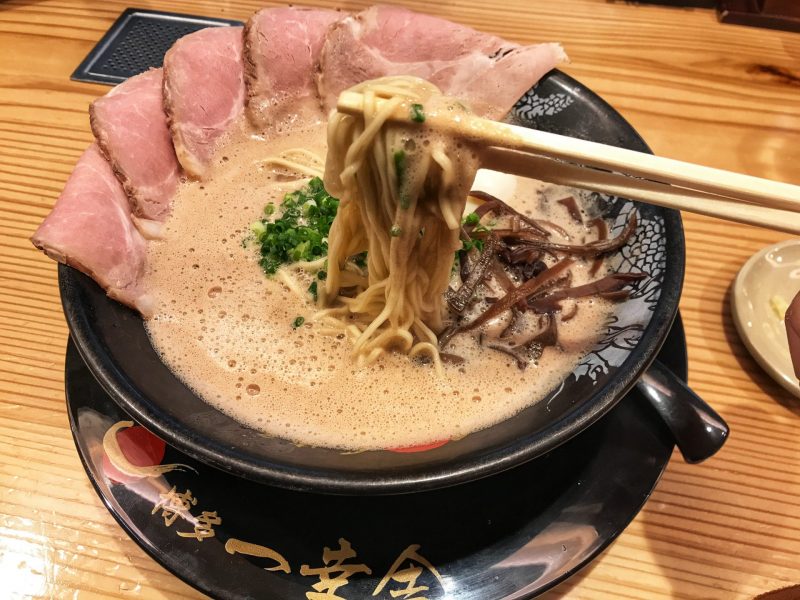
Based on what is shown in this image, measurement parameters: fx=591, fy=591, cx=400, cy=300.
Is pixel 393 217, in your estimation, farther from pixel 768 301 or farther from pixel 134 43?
pixel 134 43

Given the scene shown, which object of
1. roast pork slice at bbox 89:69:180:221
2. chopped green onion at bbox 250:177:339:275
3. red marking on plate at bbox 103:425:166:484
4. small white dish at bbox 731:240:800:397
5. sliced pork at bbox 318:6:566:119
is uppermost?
sliced pork at bbox 318:6:566:119

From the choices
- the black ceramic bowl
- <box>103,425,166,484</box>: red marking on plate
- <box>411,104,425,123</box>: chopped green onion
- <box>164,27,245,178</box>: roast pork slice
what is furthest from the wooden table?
<box>411,104,425,123</box>: chopped green onion

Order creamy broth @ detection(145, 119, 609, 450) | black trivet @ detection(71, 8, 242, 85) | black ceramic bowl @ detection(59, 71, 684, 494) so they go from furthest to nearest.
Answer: black trivet @ detection(71, 8, 242, 85)
creamy broth @ detection(145, 119, 609, 450)
black ceramic bowl @ detection(59, 71, 684, 494)

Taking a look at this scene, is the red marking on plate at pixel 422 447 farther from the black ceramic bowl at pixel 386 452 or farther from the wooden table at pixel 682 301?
the wooden table at pixel 682 301

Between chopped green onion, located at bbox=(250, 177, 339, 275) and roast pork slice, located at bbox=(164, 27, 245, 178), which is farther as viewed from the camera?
roast pork slice, located at bbox=(164, 27, 245, 178)

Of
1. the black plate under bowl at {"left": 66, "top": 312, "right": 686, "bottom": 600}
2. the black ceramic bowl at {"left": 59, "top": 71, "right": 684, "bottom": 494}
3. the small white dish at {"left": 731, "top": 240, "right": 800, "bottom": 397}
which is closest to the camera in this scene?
the black ceramic bowl at {"left": 59, "top": 71, "right": 684, "bottom": 494}

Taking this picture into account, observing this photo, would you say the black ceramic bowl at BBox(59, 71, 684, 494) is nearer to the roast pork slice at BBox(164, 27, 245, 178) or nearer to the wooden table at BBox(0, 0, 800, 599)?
the wooden table at BBox(0, 0, 800, 599)

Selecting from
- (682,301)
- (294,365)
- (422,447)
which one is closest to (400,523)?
(422,447)

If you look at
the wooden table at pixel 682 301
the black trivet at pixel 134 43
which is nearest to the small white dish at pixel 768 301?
the wooden table at pixel 682 301

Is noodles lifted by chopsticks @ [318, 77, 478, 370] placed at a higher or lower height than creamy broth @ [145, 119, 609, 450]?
higher
